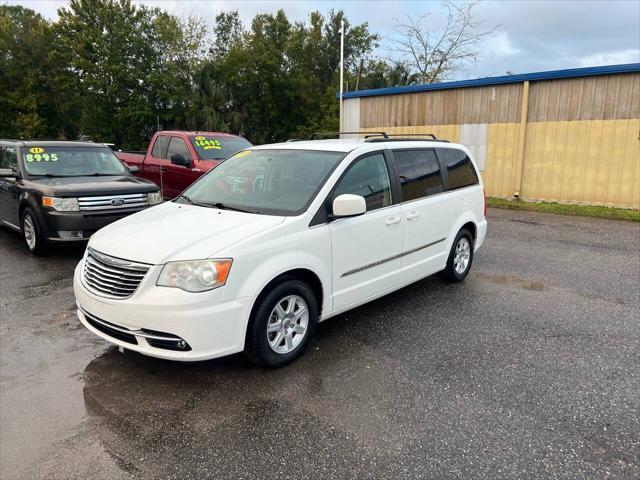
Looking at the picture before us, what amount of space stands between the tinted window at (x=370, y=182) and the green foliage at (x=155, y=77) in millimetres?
27084

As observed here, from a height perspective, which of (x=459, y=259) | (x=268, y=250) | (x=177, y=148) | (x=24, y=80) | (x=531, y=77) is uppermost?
(x=24, y=80)

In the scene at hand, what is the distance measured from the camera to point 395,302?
538 centimetres

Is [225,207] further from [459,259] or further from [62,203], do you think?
[62,203]

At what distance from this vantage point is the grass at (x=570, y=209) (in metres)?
11.1

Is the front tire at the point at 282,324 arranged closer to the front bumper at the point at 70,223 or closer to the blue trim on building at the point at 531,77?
the front bumper at the point at 70,223

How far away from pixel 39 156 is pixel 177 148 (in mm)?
2983

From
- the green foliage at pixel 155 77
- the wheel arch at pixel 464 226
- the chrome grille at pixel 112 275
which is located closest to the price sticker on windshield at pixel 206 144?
the wheel arch at pixel 464 226

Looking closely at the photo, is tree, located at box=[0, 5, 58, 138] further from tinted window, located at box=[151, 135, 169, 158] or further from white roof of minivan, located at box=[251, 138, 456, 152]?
white roof of minivan, located at box=[251, 138, 456, 152]

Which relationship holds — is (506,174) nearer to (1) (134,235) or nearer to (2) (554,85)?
(2) (554,85)

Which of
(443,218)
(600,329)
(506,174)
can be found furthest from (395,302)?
(506,174)

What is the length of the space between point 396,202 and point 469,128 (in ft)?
34.7

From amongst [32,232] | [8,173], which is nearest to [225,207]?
[32,232]

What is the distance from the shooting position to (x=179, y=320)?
3254mm

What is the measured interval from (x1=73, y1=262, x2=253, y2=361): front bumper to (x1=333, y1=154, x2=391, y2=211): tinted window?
1.44 meters
